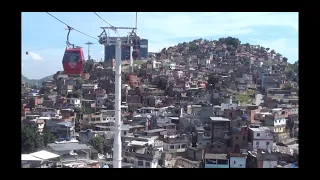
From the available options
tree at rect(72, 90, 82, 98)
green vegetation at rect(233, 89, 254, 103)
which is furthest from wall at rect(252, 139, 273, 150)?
tree at rect(72, 90, 82, 98)

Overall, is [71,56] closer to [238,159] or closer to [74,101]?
[238,159]

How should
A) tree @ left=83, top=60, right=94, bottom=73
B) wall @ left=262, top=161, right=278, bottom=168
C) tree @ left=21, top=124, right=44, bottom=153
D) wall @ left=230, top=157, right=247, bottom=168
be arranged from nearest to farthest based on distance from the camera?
wall @ left=262, top=161, right=278, bottom=168 → wall @ left=230, top=157, right=247, bottom=168 → tree @ left=21, top=124, right=44, bottom=153 → tree @ left=83, top=60, right=94, bottom=73

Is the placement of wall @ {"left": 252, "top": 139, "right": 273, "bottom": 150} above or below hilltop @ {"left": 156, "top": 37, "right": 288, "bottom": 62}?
below

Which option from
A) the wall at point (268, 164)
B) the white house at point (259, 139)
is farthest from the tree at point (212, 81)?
the wall at point (268, 164)

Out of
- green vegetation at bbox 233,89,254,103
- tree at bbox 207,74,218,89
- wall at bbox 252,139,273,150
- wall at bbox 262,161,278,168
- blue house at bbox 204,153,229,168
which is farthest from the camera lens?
tree at bbox 207,74,218,89

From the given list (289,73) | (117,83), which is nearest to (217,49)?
(289,73)

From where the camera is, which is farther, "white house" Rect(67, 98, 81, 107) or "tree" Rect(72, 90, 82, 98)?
"tree" Rect(72, 90, 82, 98)

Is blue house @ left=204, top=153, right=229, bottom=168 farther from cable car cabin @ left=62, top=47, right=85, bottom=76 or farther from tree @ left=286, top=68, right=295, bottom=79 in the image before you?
tree @ left=286, top=68, right=295, bottom=79

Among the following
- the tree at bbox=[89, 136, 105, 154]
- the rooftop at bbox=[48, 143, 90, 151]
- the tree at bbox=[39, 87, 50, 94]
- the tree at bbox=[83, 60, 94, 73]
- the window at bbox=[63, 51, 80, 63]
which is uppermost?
the tree at bbox=[83, 60, 94, 73]
